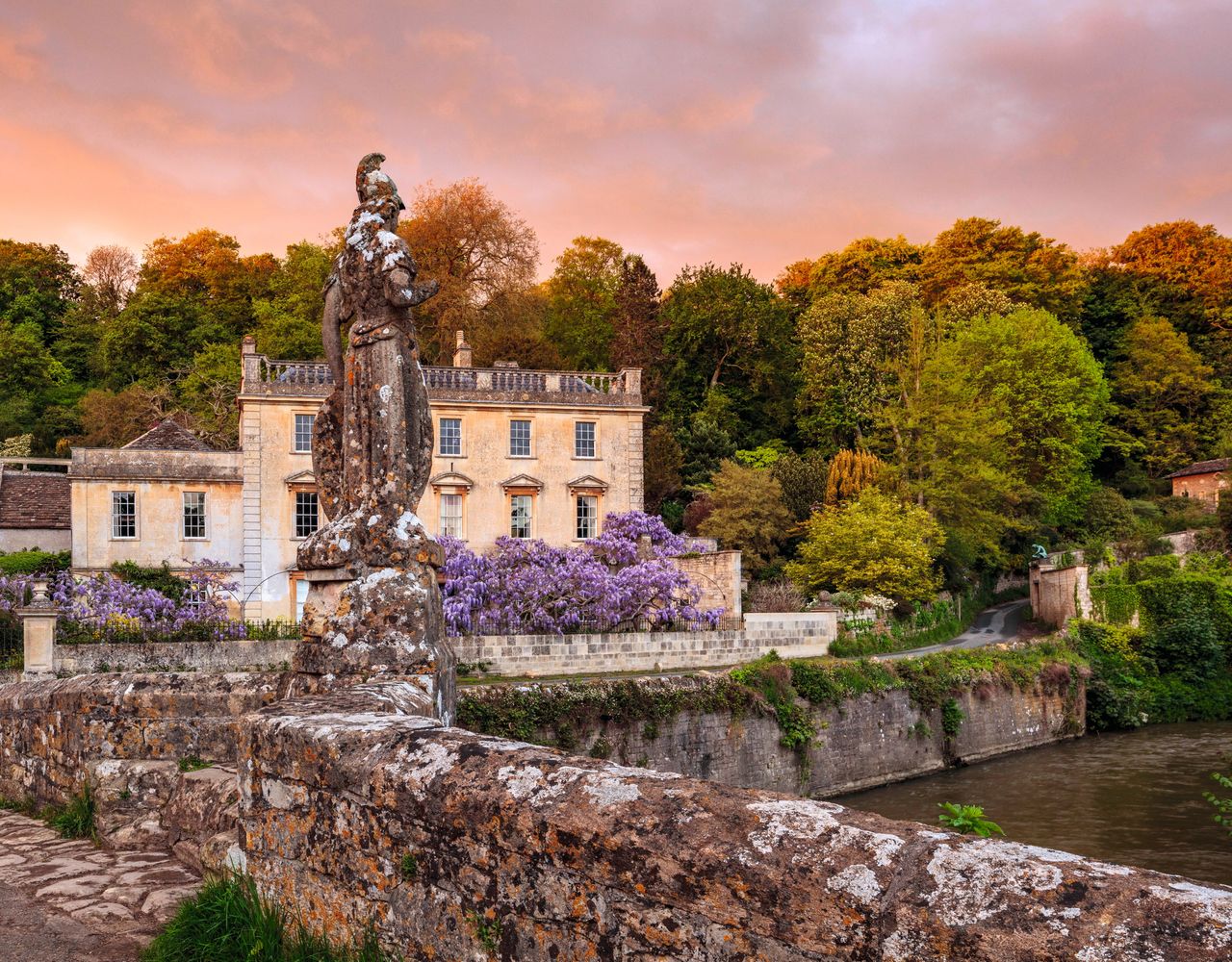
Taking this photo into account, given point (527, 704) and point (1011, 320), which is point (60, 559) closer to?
point (527, 704)

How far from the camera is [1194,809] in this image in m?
20.3

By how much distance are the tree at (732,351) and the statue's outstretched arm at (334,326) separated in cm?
4441

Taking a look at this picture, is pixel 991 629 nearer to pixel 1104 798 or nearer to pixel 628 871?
pixel 1104 798

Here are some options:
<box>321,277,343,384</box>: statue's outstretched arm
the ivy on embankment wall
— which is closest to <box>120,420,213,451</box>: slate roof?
the ivy on embankment wall

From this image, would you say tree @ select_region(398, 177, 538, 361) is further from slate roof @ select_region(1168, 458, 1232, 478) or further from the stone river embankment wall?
the stone river embankment wall

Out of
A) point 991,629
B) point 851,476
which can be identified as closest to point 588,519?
point 851,476

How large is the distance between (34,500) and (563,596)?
23168 millimetres

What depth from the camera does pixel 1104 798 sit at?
70.0 feet

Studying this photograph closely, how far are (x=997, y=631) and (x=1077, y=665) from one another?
27.8 feet

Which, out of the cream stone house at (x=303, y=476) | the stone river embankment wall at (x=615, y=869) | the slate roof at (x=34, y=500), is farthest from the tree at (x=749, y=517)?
the stone river embankment wall at (x=615, y=869)

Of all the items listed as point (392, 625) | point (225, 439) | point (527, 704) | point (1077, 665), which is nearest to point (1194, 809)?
point (1077, 665)

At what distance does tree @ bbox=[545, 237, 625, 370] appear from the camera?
183ft

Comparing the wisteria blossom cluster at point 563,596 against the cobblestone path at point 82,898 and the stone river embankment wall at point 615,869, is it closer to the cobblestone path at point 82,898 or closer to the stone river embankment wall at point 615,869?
the cobblestone path at point 82,898

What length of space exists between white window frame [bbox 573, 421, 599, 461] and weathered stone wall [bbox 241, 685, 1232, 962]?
33945 millimetres
